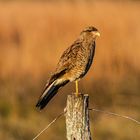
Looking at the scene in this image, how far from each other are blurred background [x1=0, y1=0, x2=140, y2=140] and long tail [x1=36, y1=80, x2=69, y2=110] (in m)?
2.75

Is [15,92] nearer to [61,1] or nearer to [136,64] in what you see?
[136,64]

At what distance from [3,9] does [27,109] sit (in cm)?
271

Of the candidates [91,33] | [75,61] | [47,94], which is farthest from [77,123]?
[91,33]

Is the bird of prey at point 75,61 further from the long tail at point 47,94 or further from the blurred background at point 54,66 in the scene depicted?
the blurred background at point 54,66

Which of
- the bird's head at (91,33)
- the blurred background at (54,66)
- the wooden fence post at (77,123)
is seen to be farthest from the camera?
the blurred background at (54,66)

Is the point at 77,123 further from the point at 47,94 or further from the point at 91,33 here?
the point at 91,33

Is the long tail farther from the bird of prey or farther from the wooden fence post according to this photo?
the wooden fence post

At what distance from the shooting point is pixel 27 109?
8688 millimetres

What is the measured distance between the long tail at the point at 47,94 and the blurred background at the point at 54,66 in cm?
275

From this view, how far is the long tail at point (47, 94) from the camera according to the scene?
4.48 metres

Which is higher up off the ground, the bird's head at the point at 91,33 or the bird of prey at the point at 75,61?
the bird's head at the point at 91,33

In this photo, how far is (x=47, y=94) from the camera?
4.66 meters

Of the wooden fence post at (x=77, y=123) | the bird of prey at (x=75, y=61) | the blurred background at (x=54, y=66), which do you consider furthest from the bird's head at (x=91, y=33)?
the blurred background at (x=54, y=66)

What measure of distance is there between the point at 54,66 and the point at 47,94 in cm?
419
